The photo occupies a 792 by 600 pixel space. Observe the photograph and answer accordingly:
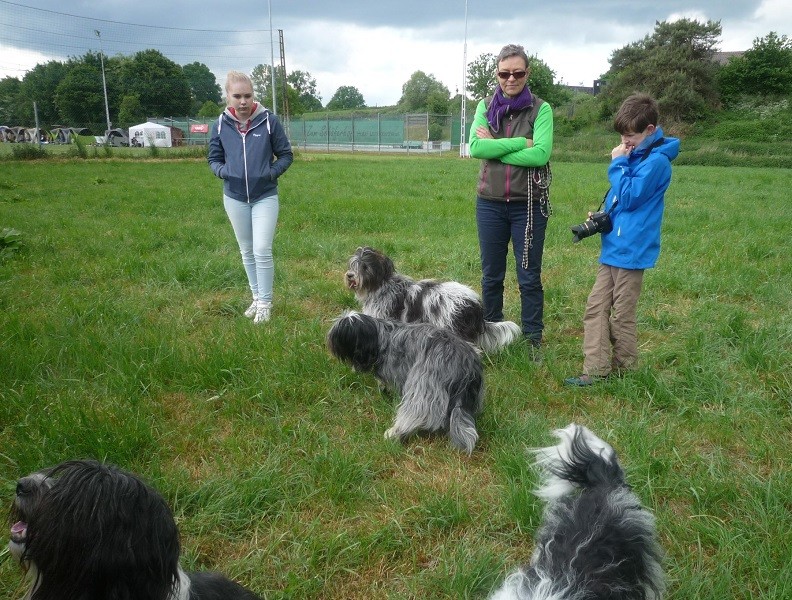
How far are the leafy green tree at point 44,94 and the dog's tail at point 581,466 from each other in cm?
5288

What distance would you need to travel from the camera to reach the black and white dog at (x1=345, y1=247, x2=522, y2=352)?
4.37 metres

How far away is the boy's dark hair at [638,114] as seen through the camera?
3.47 meters

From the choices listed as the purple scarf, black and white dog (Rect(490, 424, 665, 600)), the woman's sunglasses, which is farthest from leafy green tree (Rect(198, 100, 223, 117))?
black and white dog (Rect(490, 424, 665, 600))

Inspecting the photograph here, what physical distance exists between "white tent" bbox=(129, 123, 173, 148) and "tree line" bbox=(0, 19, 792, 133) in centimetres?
390

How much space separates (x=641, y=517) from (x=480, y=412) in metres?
1.71

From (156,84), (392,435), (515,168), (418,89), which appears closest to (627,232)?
(515,168)

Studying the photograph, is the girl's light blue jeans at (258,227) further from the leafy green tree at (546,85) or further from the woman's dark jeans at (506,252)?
the leafy green tree at (546,85)

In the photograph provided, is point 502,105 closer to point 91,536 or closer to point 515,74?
point 515,74

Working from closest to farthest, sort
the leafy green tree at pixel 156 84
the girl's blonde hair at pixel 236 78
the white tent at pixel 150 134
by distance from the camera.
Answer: the girl's blonde hair at pixel 236 78 → the white tent at pixel 150 134 → the leafy green tree at pixel 156 84

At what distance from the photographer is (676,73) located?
38.3 metres

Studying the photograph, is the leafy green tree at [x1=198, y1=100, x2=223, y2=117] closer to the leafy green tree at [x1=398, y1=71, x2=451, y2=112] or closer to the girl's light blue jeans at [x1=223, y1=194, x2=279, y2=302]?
the leafy green tree at [x1=398, y1=71, x2=451, y2=112]

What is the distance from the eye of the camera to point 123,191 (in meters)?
12.9

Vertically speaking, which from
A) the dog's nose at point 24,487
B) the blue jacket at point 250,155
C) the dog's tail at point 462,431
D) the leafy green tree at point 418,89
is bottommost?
the dog's tail at point 462,431

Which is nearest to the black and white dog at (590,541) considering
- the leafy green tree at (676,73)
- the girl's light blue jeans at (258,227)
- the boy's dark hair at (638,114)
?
the boy's dark hair at (638,114)
